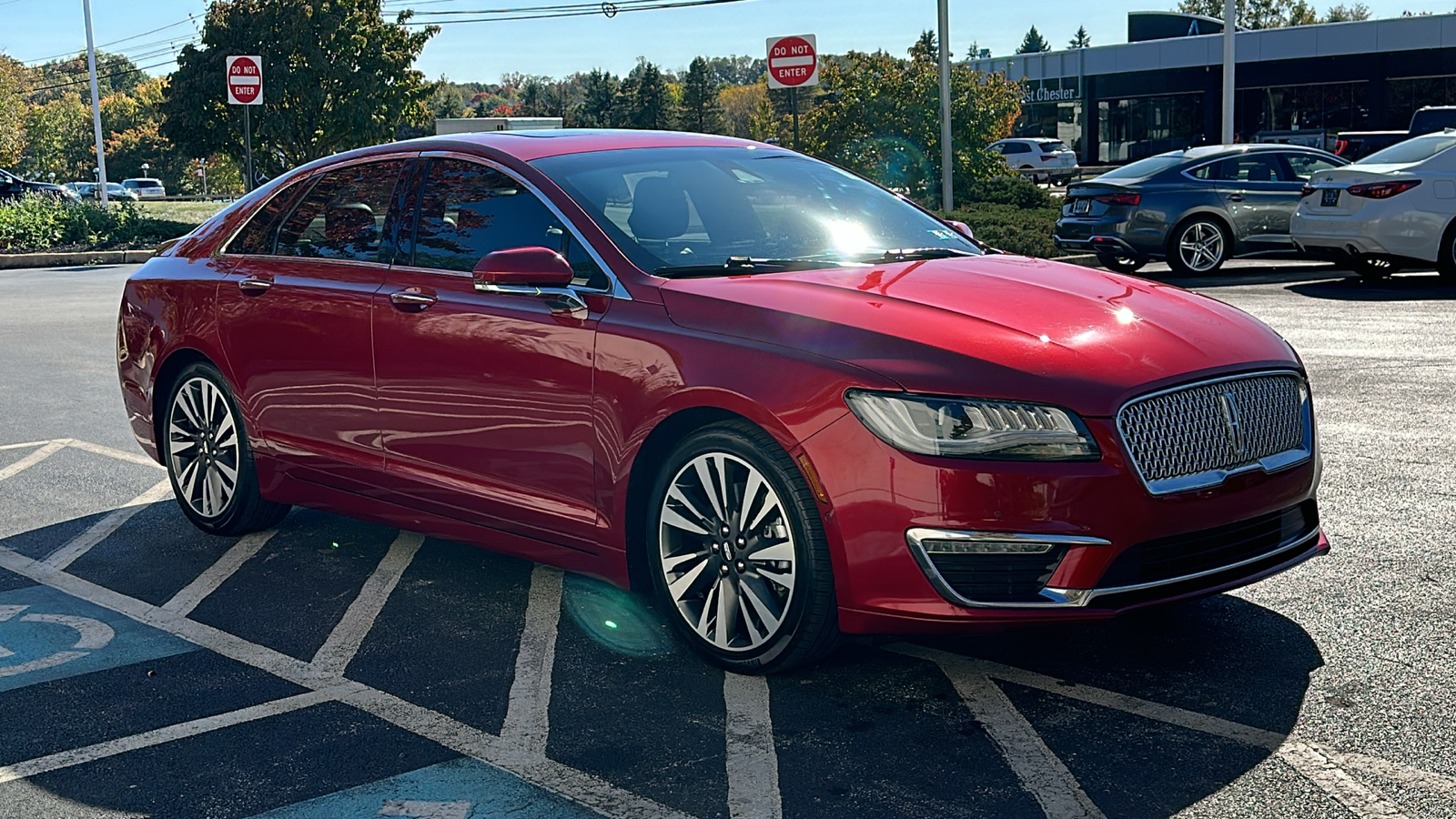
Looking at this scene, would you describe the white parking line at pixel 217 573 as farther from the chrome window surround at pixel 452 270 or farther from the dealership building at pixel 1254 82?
the dealership building at pixel 1254 82

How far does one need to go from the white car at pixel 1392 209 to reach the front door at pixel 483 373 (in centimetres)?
1228

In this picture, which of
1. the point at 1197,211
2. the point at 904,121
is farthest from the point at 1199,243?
the point at 904,121

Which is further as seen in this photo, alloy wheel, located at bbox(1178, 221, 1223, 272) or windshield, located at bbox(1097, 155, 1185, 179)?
windshield, located at bbox(1097, 155, 1185, 179)

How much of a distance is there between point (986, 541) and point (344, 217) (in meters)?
3.33

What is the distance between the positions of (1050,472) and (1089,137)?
60999 mm

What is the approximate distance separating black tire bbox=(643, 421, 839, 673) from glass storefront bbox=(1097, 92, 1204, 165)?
53428mm

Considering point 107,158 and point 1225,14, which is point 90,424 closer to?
point 1225,14

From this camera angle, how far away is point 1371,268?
16.7 meters

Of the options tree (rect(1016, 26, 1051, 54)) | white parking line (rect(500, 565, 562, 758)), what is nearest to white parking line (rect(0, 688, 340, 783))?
white parking line (rect(500, 565, 562, 758))

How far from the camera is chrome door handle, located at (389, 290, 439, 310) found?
5652 millimetres

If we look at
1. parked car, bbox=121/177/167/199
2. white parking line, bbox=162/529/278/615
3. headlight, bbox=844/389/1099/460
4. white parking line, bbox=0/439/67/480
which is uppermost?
parked car, bbox=121/177/167/199

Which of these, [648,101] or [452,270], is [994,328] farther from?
[648,101]

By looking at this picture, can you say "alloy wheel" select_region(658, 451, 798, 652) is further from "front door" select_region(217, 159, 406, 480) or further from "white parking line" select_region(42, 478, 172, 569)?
"white parking line" select_region(42, 478, 172, 569)

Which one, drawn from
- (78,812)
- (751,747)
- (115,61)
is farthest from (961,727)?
(115,61)
